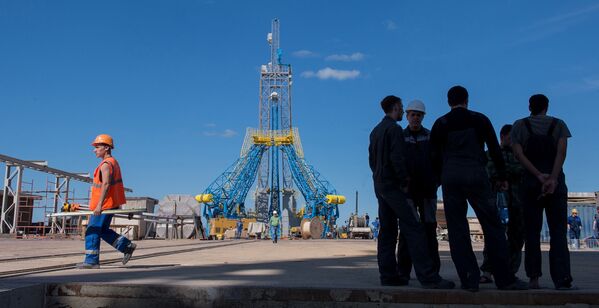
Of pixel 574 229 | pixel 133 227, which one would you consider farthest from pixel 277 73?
pixel 574 229

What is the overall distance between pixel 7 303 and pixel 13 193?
110ft

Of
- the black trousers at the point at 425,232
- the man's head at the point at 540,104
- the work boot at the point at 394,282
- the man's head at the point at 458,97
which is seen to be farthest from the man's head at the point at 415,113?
the work boot at the point at 394,282

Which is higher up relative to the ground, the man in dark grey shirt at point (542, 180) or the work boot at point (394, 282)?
the man in dark grey shirt at point (542, 180)

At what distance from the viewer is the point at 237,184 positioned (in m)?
55.2

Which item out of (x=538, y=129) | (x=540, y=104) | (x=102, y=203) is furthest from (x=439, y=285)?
(x=102, y=203)

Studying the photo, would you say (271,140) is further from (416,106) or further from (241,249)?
(416,106)

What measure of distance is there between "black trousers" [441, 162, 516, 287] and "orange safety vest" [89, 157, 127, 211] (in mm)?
3833

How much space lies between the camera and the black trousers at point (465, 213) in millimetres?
3871

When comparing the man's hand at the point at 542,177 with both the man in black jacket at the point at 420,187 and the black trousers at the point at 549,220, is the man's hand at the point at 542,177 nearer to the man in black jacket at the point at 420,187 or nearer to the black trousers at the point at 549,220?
the black trousers at the point at 549,220

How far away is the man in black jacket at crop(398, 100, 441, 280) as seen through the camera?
459 cm

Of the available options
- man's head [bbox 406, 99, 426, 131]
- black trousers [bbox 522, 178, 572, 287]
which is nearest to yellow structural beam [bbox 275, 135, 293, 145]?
man's head [bbox 406, 99, 426, 131]

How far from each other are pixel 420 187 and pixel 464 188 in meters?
0.70

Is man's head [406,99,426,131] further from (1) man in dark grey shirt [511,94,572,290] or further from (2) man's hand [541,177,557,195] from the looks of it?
(2) man's hand [541,177,557,195]

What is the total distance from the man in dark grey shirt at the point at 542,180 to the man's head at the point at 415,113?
0.84m
